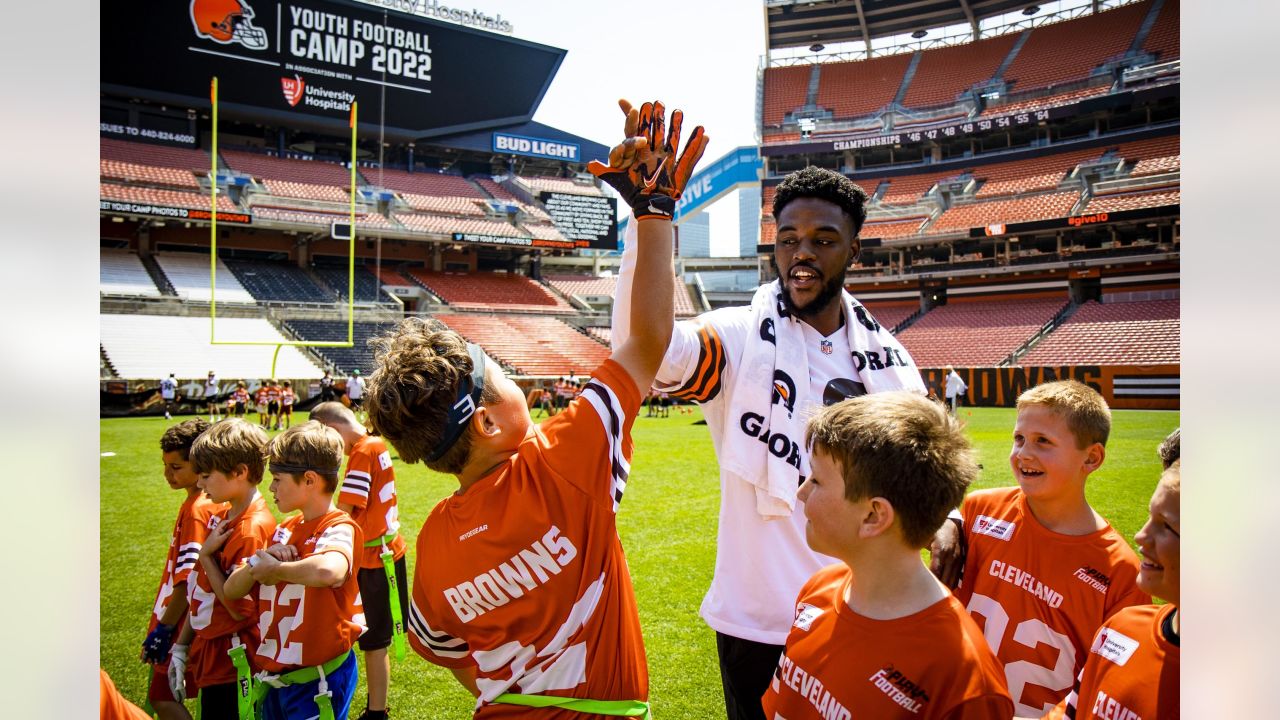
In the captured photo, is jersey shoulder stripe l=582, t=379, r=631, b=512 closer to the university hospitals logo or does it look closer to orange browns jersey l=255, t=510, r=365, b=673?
orange browns jersey l=255, t=510, r=365, b=673

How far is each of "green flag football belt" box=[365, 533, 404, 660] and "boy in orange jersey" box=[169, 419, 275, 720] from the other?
109cm

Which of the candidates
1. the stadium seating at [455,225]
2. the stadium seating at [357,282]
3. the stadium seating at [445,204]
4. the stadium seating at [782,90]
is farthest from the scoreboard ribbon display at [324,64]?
the stadium seating at [782,90]

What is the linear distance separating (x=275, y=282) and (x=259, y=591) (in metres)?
34.1

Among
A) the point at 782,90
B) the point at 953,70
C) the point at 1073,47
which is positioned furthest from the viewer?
the point at 782,90

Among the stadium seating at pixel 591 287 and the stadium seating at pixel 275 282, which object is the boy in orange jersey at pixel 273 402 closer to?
the stadium seating at pixel 275 282

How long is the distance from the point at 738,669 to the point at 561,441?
3.38 ft

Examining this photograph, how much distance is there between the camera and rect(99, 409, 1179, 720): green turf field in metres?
4.64

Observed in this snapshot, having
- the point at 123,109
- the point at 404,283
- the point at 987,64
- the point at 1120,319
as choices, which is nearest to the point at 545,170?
the point at 404,283

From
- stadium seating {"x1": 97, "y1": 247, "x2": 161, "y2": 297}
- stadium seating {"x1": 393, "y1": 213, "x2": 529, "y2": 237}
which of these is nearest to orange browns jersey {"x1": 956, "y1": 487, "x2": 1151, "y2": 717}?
stadium seating {"x1": 97, "y1": 247, "x2": 161, "y2": 297}

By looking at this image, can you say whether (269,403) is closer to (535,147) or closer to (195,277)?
(195,277)

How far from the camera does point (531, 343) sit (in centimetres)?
3491

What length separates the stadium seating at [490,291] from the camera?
37.8m

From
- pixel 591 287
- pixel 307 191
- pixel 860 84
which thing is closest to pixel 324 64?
pixel 307 191
